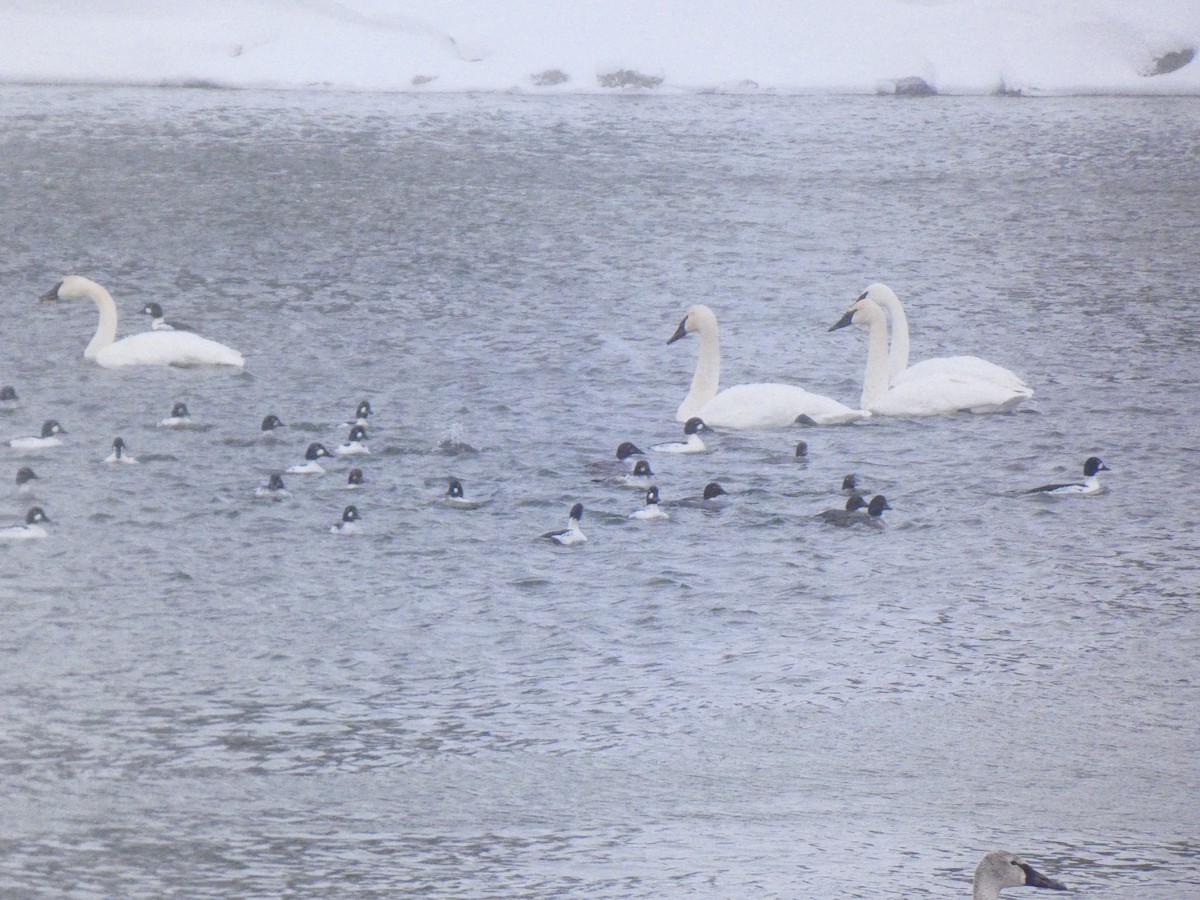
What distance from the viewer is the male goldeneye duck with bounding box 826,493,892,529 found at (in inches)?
513

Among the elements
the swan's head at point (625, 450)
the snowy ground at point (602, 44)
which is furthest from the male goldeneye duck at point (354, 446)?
the snowy ground at point (602, 44)

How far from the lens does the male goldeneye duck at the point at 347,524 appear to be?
12859mm

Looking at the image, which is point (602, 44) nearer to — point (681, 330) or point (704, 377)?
point (681, 330)

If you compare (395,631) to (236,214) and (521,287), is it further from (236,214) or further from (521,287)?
(236,214)

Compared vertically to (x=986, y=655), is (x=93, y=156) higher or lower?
higher

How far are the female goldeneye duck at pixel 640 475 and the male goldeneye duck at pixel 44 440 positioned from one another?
4.63 meters

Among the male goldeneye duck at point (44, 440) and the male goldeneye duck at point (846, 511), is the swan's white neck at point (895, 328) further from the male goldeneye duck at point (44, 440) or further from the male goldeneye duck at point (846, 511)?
the male goldeneye duck at point (44, 440)

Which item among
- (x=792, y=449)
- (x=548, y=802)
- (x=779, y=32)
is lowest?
(x=548, y=802)

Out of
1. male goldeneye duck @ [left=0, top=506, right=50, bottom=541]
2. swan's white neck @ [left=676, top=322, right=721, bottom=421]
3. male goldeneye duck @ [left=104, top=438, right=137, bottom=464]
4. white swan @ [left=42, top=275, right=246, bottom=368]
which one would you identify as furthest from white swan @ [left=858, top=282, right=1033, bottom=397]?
male goldeneye duck @ [left=0, top=506, right=50, bottom=541]

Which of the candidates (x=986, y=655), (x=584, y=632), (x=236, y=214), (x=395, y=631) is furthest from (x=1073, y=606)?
(x=236, y=214)

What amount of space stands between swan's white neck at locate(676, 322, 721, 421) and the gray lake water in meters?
0.23

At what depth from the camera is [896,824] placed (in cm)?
844

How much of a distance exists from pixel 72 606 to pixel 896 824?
5.36 metres

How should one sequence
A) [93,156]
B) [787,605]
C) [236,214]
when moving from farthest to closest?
[93,156] → [236,214] → [787,605]
